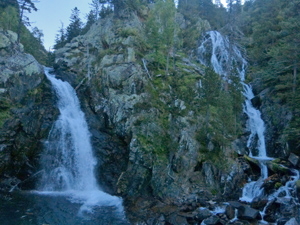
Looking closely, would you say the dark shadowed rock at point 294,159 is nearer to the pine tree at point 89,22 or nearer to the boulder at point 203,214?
the boulder at point 203,214

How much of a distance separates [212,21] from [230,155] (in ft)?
155

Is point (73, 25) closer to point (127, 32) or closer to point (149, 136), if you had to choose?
point (127, 32)

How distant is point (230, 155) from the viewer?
22.5m

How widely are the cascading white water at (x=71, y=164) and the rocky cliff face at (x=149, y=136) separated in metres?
1.15

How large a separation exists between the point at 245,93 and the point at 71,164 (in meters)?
27.6

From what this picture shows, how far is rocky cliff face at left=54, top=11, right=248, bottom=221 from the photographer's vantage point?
66.2ft

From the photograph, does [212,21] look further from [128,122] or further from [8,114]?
[8,114]

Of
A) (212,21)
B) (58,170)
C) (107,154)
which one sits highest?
(212,21)

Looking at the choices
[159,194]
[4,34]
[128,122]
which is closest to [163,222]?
[159,194]

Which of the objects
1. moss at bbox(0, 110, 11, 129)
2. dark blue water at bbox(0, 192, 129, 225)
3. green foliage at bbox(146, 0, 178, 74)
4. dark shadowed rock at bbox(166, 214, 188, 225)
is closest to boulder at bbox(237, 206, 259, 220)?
dark shadowed rock at bbox(166, 214, 188, 225)

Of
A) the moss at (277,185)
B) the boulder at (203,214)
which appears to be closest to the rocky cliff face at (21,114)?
the boulder at (203,214)

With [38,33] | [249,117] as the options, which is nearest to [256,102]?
[249,117]

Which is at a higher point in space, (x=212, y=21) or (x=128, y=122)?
(x=212, y=21)

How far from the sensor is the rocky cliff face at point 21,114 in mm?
22047
